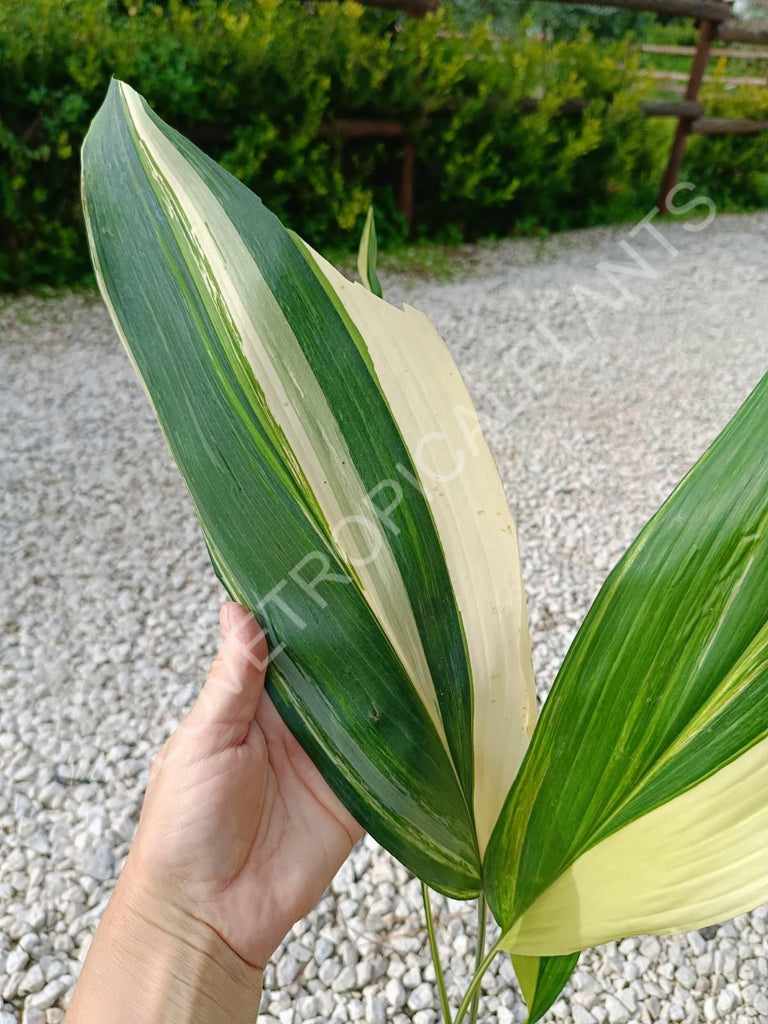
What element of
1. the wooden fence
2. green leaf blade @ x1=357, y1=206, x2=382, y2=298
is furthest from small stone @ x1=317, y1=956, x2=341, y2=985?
the wooden fence

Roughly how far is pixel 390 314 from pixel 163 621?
1.43 m

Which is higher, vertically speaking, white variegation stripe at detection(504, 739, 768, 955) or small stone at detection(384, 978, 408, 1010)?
white variegation stripe at detection(504, 739, 768, 955)

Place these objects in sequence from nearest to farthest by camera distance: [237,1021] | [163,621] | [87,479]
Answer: [237,1021] → [163,621] → [87,479]

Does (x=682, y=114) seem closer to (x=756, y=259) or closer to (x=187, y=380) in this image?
(x=756, y=259)

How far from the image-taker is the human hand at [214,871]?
57cm

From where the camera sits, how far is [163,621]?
5.77 ft

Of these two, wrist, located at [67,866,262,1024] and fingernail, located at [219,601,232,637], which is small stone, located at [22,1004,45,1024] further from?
fingernail, located at [219,601,232,637]

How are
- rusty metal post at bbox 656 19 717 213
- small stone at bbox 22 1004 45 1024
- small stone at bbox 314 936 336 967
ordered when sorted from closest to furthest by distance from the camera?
small stone at bbox 22 1004 45 1024
small stone at bbox 314 936 336 967
rusty metal post at bbox 656 19 717 213

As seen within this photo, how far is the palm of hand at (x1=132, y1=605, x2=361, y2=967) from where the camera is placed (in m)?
0.62

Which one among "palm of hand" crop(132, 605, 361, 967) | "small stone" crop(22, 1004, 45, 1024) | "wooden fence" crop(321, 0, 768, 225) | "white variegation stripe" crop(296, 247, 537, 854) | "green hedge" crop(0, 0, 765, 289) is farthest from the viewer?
"wooden fence" crop(321, 0, 768, 225)

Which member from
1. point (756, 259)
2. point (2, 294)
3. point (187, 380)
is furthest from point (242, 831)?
point (756, 259)

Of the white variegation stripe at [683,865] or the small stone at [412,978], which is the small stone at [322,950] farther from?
the white variegation stripe at [683,865]

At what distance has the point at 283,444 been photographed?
46 cm

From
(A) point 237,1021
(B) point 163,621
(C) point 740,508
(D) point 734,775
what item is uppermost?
(C) point 740,508
